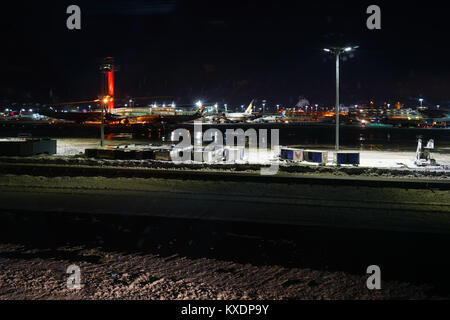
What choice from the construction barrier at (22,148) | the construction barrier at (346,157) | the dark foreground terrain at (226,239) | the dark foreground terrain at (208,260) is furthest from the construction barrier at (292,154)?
the construction barrier at (22,148)

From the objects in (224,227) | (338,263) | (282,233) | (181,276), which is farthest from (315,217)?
(181,276)

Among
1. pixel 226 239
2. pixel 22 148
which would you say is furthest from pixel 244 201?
pixel 22 148

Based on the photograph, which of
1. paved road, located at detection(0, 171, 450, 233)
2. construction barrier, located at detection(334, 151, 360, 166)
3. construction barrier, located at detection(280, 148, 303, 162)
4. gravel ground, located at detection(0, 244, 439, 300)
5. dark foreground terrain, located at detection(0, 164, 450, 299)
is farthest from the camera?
construction barrier, located at detection(280, 148, 303, 162)

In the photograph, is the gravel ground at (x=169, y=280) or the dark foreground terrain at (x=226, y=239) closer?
the gravel ground at (x=169, y=280)

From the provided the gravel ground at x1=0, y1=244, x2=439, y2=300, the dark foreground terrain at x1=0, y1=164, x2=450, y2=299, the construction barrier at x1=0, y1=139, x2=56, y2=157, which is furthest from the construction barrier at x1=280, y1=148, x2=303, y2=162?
the gravel ground at x1=0, y1=244, x2=439, y2=300

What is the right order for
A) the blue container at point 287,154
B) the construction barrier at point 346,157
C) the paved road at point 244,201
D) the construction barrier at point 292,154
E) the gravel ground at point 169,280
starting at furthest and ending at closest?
the blue container at point 287,154 < the construction barrier at point 292,154 < the construction barrier at point 346,157 < the paved road at point 244,201 < the gravel ground at point 169,280

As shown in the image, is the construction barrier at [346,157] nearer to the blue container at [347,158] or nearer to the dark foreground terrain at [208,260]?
the blue container at [347,158]

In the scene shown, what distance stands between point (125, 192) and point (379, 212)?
28.0 ft

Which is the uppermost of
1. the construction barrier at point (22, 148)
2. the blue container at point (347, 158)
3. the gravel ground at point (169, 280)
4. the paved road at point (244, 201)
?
the construction barrier at point (22, 148)

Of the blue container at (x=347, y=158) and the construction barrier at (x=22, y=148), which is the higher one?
the construction barrier at (x=22, y=148)

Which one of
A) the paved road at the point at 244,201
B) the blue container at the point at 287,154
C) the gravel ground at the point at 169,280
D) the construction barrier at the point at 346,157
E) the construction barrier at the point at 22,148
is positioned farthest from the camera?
the construction barrier at the point at 22,148

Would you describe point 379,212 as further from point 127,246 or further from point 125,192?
point 125,192

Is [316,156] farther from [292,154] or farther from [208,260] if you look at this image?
[208,260]

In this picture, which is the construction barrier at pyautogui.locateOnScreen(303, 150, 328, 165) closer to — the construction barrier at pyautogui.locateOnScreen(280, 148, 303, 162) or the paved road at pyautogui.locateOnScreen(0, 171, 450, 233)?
the construction barrier at pyautogui.locateOnScreen(280, 148, 303, 162)
